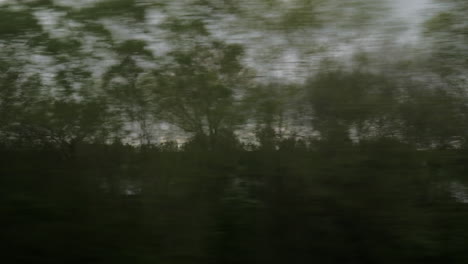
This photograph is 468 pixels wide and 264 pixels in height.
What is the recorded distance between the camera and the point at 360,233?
167 inches

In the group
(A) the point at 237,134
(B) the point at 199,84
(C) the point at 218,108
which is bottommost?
(A) the point at 237,134

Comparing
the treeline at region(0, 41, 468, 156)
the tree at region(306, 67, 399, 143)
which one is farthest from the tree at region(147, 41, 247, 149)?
the tree at region(306, 67, 399, 143)

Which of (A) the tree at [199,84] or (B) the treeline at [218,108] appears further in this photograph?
(A) the tree at [199,84]

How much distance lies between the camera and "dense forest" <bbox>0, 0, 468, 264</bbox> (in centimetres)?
414

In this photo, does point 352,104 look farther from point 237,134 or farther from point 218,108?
point 218,108

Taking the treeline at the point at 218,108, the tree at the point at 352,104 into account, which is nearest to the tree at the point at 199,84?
the treeline at the point at 218,108

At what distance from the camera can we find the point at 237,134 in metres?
4.26

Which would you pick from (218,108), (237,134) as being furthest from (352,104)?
(218,108)

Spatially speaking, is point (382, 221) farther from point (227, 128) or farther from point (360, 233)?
point (227, 128)

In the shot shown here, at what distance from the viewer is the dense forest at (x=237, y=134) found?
13.6 ft

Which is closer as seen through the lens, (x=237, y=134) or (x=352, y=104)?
(x=352, y=104)

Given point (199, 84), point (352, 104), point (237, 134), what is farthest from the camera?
point (199, 84)

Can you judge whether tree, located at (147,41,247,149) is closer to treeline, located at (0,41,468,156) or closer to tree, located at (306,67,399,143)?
treeline, located at (0,41,468,156)

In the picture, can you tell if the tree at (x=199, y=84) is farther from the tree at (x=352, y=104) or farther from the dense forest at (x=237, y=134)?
the tree at (x=352, y=104)
